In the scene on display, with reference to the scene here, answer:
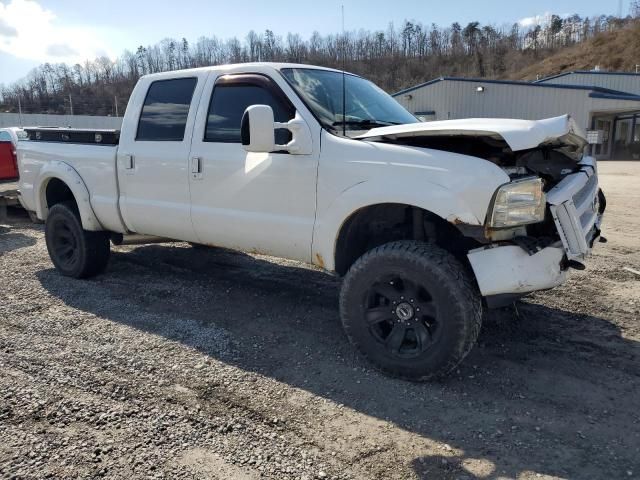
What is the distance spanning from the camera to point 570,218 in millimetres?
3143

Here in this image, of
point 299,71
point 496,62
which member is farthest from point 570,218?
point 496,62

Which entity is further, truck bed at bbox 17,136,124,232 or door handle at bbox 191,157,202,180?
truck bed at bbox 17,136,124,232

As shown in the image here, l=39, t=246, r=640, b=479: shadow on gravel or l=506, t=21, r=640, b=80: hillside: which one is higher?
l=506, t=21, r=640, b=80: hillside

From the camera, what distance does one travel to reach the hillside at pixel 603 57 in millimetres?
63906

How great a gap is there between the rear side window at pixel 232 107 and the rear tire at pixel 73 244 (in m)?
2.11

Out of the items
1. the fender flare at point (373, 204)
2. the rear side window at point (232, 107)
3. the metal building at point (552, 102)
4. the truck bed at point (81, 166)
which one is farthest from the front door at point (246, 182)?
the metal building at point (552, 102)

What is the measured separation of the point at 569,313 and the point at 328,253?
2.37 m

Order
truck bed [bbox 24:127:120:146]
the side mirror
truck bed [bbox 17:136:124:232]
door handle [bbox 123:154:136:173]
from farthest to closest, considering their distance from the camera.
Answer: truck bed [bbox 24:127:120:146] → truck bed [bbox 17:136:124:232] → door handle [bbox 123:154:136:173] → the side mirror

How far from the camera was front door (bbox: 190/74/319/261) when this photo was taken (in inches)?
151

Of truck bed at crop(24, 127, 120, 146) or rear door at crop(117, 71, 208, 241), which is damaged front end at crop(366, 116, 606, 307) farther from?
truck bed at crop(24, 127, 120, 146)

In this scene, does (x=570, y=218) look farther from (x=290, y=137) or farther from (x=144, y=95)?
(x=144, y=95)

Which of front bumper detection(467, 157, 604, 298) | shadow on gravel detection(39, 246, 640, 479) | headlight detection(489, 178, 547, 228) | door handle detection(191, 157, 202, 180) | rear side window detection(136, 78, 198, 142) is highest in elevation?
rear side window detection(136, 78, 198, 142)

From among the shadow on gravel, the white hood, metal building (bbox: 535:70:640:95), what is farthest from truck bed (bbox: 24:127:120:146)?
metal building (bbox: 535:70:640:95)

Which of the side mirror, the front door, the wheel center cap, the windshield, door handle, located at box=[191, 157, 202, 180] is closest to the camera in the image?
the wheel center cap
